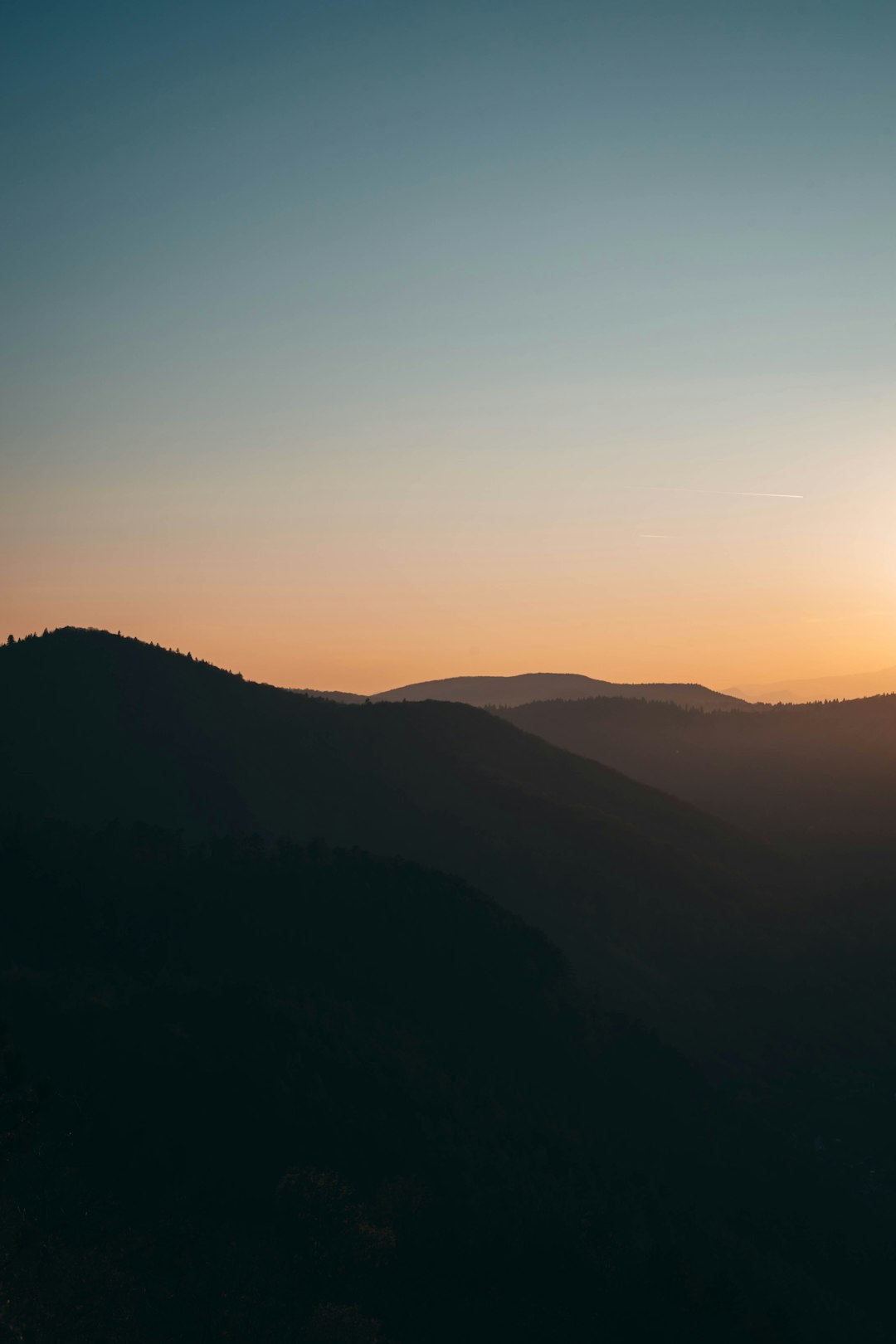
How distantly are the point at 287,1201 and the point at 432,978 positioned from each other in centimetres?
2799

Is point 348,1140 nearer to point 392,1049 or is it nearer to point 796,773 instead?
point 392,1049

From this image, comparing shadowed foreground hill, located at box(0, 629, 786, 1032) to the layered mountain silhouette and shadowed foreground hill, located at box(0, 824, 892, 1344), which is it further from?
shadowed foreground hill, located at box(0, 824, 892, 1344)

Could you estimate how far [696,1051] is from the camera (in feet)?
251

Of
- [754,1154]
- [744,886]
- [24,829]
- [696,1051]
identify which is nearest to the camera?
[754,1154]

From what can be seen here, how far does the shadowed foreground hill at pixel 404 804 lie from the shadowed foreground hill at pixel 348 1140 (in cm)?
1430

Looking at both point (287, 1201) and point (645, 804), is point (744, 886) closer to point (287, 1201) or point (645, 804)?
point (645, 804)

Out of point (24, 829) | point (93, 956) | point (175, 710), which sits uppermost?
point (175, 710)

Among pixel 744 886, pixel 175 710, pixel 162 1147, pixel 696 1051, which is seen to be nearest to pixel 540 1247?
pixel 162 1147

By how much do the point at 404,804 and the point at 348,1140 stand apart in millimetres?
55297

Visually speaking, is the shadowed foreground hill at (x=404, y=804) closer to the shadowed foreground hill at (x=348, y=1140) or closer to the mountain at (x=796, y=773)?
the shadowed foreground hill at (x=348, y=1140)

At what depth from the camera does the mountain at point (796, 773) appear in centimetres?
12938

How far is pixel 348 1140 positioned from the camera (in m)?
49.2

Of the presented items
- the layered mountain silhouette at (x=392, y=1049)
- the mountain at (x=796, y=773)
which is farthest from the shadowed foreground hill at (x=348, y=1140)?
the mountain at (x=796, y=773)

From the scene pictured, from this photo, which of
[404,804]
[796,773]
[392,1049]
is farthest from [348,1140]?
[796,773]
